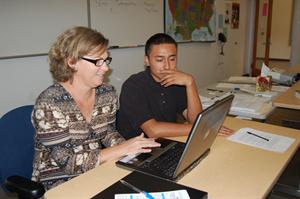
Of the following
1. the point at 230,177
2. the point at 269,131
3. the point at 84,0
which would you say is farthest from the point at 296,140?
the point at 84,0

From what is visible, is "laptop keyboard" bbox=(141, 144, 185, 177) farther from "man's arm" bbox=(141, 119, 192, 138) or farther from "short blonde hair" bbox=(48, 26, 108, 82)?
"short blonde hair" bbox=(48, 26, 108, 82)

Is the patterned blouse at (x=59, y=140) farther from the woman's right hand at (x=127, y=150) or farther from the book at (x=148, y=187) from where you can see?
the book at (x=148, y=187)

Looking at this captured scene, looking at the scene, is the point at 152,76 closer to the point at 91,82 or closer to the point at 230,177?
the point at 91,82

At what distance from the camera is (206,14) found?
4.74 meters

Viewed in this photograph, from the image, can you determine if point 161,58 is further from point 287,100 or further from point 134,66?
point 134,66

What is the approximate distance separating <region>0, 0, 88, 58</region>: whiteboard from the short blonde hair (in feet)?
3.54

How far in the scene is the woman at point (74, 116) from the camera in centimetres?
131

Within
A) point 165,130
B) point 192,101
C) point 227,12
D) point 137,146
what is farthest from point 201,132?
point 227,12

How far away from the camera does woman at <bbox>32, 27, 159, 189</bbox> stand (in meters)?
1.31

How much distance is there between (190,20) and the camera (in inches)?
171

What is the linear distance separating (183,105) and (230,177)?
887 millimetres

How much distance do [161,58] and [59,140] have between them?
819 millimetres

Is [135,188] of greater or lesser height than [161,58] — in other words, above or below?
below

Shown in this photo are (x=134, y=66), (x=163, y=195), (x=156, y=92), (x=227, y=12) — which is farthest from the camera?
(x=227, y=12)
